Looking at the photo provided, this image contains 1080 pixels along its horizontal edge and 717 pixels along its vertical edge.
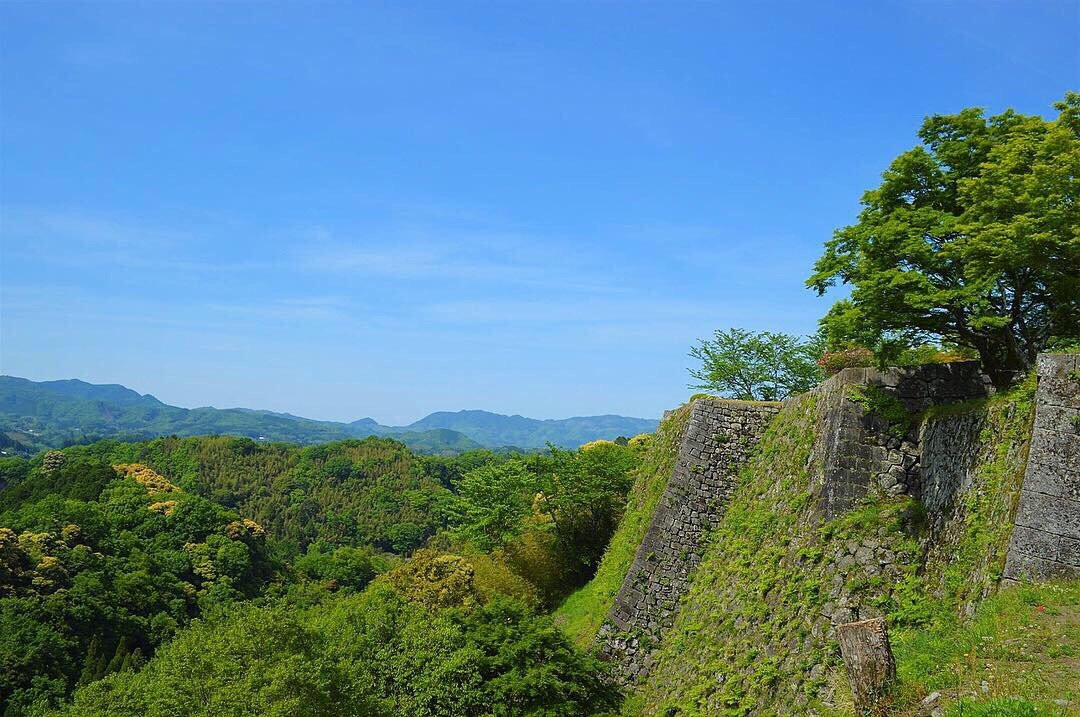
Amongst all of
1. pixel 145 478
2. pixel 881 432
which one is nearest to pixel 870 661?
pixel 881 432

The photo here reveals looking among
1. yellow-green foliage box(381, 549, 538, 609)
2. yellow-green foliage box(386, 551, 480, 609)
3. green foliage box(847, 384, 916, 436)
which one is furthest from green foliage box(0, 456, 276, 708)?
green foliage box(847, 384, 916, 436)

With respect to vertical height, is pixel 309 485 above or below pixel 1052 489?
below

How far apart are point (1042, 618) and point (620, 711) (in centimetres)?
908

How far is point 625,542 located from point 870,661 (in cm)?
1259

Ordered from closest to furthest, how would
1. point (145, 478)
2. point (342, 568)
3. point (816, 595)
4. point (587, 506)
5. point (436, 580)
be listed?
1. point (816, 595)
2. point (436, 580)
3. point (587, 506)
4. point (145, 478)
5. point (342, 568)

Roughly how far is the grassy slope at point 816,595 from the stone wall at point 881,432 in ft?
1.53

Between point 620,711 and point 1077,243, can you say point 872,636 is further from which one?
point 620,711

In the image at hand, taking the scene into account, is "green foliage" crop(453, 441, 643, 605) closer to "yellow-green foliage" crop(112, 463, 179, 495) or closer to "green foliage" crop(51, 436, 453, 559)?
"yellow-green foliage" crop(112, 463, 179, 495)

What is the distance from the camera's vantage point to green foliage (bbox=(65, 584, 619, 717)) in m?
12.1

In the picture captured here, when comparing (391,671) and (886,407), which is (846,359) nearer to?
(886,407)

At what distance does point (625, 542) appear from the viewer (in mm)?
19672

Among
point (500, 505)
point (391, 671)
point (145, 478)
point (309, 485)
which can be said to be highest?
point (500, 505)

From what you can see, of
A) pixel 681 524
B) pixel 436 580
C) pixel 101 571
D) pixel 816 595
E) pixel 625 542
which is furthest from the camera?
pixel 101 571

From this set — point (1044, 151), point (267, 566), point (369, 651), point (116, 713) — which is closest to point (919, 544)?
point (1044, 151)
